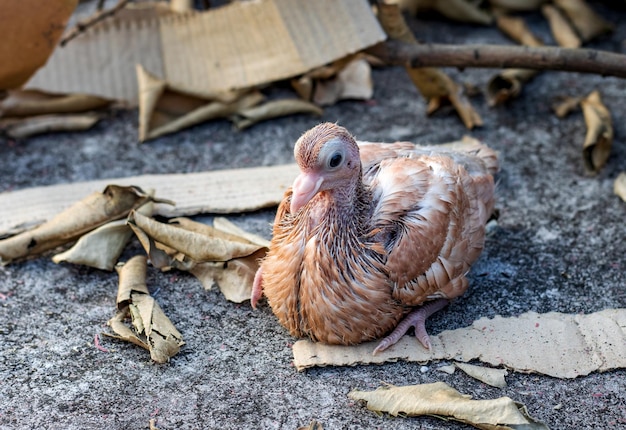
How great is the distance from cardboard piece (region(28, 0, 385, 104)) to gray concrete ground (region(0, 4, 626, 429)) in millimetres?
317

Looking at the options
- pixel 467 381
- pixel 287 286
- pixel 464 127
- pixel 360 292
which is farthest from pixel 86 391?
pixel 464 127

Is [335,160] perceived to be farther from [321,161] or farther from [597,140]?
[597,140]

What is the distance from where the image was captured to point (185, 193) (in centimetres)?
438

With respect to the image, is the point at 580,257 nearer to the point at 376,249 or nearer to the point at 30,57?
the point at 376,249

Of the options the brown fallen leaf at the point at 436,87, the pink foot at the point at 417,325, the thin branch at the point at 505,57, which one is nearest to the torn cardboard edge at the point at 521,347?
the pink foot at the point at 417,325

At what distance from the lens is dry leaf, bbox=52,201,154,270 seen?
12.4 feet

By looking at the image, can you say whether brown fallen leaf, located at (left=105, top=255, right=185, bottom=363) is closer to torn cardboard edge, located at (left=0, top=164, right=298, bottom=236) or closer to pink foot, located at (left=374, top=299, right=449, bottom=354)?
torn cardboard edge, located at (left=0, top=164, right=298, bottom=236)

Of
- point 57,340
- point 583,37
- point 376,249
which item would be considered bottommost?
point 583,37

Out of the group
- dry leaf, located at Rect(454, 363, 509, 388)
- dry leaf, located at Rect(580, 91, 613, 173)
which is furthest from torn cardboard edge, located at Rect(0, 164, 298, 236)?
dry leaf, located at Rect(580, 91, 613, 173)

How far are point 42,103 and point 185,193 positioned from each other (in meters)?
1.48

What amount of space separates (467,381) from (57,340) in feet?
5.77

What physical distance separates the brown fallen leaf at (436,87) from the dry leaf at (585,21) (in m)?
1.43

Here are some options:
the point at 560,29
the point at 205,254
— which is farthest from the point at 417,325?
the point at 560,29

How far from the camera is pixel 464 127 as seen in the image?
514 centimetres
